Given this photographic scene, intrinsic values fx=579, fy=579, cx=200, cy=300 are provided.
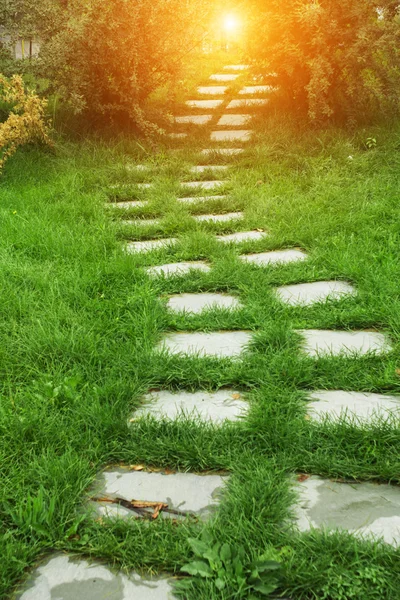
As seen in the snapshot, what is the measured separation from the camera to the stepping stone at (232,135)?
5602 millimetres

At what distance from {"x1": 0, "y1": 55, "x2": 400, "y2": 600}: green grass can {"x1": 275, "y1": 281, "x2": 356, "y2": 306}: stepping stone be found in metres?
0.05

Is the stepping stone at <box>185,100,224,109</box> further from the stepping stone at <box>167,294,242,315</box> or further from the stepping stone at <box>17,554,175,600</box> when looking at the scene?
the stepping stone at <box>17,554,175,600</box>

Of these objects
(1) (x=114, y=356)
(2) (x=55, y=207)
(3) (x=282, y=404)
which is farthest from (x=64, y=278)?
(3) (x=282, y=404)

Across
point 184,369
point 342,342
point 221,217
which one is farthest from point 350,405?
point 221,217

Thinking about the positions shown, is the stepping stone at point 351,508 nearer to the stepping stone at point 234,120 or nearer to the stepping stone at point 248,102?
the stepping stone at point 234,120

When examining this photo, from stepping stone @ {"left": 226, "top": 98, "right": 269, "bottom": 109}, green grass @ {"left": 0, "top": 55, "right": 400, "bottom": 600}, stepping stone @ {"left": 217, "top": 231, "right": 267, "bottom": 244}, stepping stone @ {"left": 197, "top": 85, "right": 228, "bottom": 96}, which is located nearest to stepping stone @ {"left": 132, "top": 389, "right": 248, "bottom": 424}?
green grass @ {"left": 0, "top": 55, "right": 400, "bottom": 600}

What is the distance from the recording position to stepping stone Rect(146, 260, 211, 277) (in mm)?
3129

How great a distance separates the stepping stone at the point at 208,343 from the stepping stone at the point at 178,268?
0.61 m

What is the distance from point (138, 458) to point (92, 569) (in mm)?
431

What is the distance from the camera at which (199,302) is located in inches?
113

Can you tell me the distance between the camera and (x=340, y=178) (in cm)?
445

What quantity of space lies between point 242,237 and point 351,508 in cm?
232

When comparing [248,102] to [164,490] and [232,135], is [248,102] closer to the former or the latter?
[232,135]

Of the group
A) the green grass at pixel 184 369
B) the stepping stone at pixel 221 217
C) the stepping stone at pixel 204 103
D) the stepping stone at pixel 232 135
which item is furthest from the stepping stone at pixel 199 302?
the stepping stone at pixel 204 103
